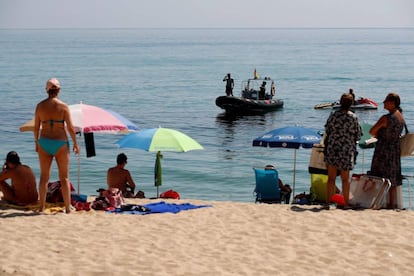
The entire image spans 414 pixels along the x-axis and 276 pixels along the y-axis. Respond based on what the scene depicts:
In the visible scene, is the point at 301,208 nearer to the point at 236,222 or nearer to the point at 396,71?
the point at 236,222

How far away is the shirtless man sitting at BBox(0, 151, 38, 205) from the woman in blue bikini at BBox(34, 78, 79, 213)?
661 mm

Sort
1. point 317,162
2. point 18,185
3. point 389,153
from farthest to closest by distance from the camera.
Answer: point 317,162 → point 389,153 → point 18,185

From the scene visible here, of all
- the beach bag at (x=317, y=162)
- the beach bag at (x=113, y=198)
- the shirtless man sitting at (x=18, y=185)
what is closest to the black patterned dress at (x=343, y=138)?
the beach bag at (x=317, y=162)

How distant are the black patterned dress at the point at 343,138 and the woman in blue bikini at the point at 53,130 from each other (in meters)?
3.06

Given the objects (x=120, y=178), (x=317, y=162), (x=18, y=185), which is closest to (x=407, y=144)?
(x=317, y=162)

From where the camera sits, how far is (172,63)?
99.9 meters

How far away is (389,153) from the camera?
33.4 feet

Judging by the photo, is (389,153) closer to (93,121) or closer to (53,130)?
(93,121)

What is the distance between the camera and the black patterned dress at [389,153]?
1012 centimetres

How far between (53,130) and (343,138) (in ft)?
11.2

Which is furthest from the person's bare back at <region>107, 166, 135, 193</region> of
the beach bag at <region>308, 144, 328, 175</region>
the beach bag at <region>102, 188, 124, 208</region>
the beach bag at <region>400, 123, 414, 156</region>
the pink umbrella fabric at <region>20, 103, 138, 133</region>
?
the beach bag at <region>400, 123, 414, 156</region>

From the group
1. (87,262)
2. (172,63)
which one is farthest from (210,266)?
(172,63)

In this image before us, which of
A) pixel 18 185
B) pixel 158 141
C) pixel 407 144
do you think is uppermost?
pixel 407 144

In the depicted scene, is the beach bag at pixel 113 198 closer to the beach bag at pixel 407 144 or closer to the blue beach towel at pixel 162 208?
the blue beach towel at pixel 162 208
